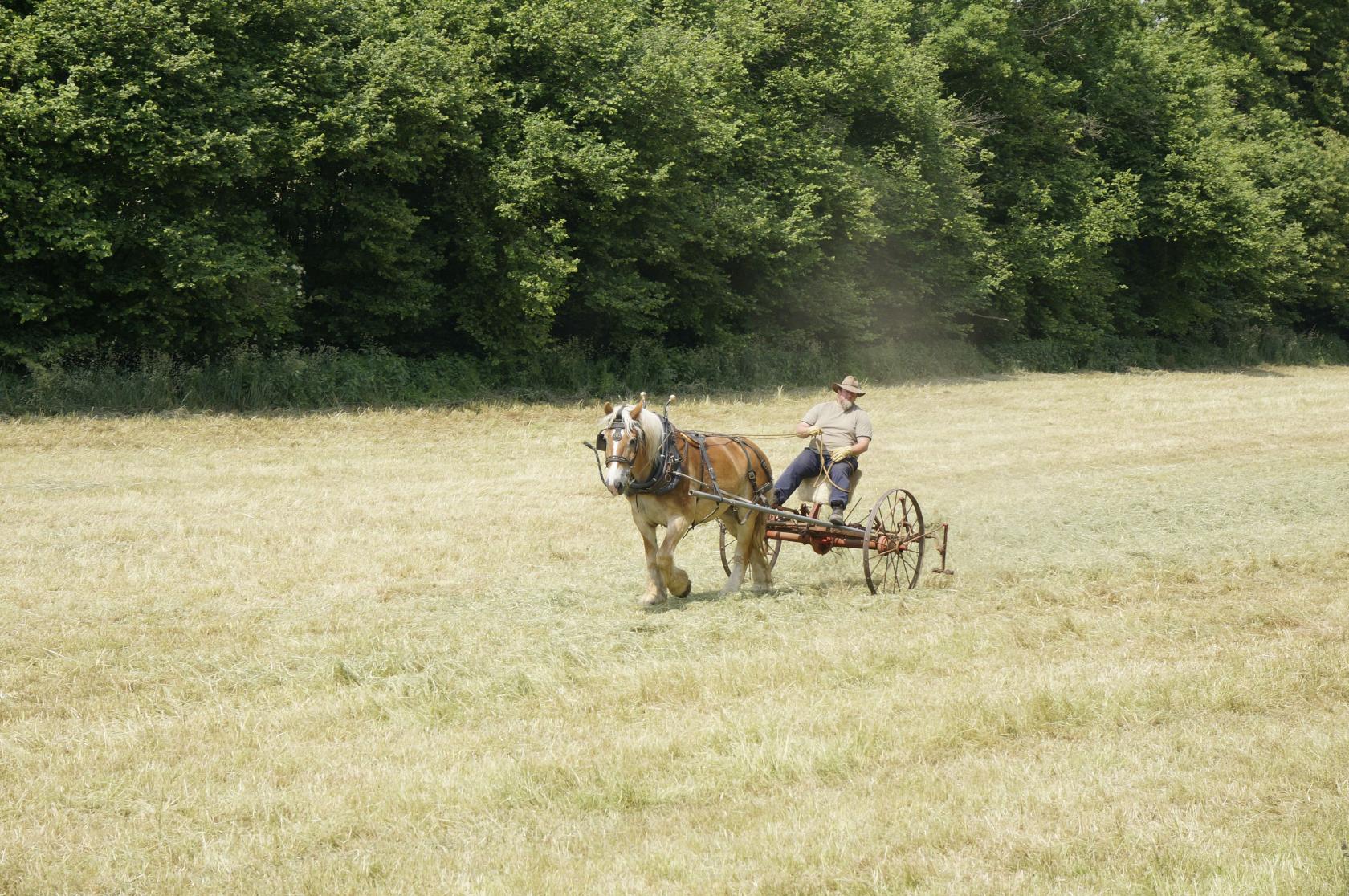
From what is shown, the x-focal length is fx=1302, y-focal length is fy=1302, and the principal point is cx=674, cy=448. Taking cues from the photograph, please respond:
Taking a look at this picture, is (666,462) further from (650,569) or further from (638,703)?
(638,703)

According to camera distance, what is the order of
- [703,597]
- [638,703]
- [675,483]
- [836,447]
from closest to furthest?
[638,703] → [675,483] → [703,597] → [836,447]

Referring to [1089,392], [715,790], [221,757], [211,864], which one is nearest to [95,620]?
[221,757]

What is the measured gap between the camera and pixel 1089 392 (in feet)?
128

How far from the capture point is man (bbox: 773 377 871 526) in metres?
13.4

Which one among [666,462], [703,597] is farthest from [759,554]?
[666,462]

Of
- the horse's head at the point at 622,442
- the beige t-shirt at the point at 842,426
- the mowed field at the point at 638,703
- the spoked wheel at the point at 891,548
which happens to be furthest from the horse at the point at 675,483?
the spoked wheel at the point at 891,548

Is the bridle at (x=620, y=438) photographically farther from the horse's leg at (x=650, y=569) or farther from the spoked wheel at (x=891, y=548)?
the spoked wheel at (x=891, y=548)

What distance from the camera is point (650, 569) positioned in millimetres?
12062

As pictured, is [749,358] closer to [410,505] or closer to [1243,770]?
[410,505]

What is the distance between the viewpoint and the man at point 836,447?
13.4 meters

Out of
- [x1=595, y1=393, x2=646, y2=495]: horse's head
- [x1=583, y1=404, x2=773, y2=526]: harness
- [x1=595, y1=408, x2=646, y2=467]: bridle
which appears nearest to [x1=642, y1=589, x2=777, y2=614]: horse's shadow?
[x1=583, y1=404, x2=773, y2=526]: harness

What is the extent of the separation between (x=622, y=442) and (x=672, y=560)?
1.49m

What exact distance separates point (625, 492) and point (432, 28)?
21563 mm

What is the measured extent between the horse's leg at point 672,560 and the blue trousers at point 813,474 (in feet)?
5.45
